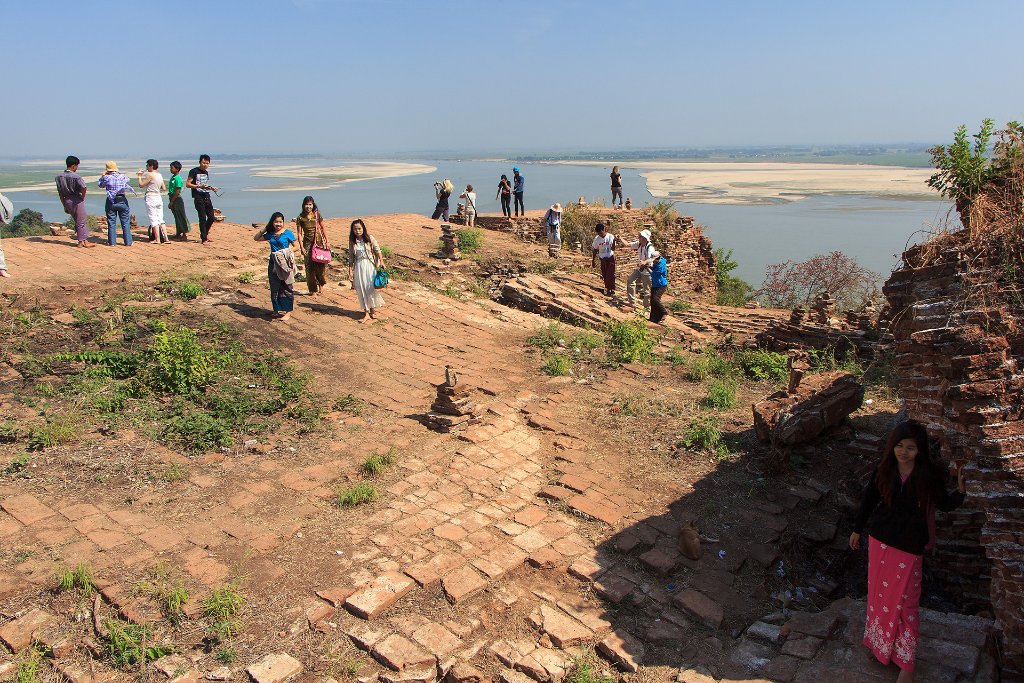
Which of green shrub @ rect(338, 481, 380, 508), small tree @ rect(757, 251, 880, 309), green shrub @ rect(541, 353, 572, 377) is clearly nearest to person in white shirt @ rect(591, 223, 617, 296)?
green shrub @ rect(541, 353, 572, 377)

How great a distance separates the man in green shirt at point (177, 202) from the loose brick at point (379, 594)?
9782mm

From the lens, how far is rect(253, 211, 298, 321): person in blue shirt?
30.1 ft

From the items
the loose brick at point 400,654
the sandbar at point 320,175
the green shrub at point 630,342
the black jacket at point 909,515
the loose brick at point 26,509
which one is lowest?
the loose brick at point 400,654

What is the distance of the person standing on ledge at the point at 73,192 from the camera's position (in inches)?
430

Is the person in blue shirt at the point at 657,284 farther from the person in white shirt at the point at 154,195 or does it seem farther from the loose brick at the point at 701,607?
the person in white shirt at the point at 154,195

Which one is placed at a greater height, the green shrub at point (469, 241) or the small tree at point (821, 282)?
the green shrub at point (469, 241)

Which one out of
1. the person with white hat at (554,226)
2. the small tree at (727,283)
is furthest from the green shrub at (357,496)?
the small tree at (727,283)

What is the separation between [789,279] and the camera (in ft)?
66.9

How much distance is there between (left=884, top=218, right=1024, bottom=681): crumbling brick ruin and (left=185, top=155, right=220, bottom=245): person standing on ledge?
11161mm

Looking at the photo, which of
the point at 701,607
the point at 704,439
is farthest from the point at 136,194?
the point at 701,607

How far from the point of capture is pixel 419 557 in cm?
491

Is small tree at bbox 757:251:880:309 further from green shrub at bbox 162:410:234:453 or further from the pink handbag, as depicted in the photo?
green shrub at bbox 162:410:234:453

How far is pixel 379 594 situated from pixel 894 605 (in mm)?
3061

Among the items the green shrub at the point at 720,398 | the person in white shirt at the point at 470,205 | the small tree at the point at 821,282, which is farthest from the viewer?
the small tree at the point at 821,282
